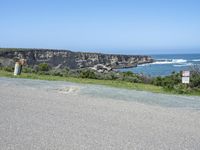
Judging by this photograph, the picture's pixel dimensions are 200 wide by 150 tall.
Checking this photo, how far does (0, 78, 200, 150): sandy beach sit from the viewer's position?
289 inches

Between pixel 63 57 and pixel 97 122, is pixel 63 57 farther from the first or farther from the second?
pixel 97 122

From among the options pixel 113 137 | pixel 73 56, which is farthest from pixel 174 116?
pixel 73 56

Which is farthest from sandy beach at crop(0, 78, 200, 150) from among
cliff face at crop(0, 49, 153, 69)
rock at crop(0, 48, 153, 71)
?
cliff face at crop(0, 49, 153, 69)

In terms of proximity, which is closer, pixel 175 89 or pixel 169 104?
pixel 169 104

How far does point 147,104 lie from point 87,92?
3249 mm

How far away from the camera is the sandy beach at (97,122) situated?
7.33m

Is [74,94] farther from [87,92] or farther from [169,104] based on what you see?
[169,104]

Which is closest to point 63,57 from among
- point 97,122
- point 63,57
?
point 63,57

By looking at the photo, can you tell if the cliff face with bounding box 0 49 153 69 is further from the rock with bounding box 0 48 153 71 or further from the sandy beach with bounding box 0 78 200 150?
the sandy beach with bounding box 0 78 200 150

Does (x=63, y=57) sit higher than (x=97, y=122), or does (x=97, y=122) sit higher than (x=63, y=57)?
(x=97, y=122)

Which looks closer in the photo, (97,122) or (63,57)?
(97,122)

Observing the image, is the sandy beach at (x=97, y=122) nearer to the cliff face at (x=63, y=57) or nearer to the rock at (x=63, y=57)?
the rock at (x=63, y=57)

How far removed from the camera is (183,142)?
24.7 feet

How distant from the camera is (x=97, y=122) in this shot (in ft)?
29.7
